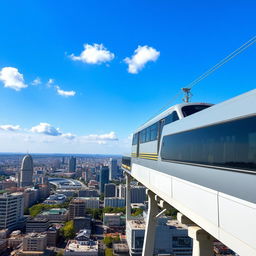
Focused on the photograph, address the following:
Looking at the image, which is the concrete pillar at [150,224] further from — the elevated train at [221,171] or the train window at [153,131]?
the elevated train at [221,171]

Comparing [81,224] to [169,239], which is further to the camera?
[81,224]

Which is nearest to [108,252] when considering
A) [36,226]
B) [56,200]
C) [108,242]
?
[108,242]

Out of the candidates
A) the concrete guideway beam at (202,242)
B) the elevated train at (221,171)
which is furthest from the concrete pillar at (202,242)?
the elevated train at (221,171)

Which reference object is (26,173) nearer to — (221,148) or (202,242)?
(202,242)

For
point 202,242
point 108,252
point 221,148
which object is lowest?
point 108,252

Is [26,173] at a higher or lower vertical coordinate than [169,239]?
higher

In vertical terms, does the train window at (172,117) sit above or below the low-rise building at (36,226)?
above

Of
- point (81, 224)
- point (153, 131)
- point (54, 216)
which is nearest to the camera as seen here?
point (153, 131)
